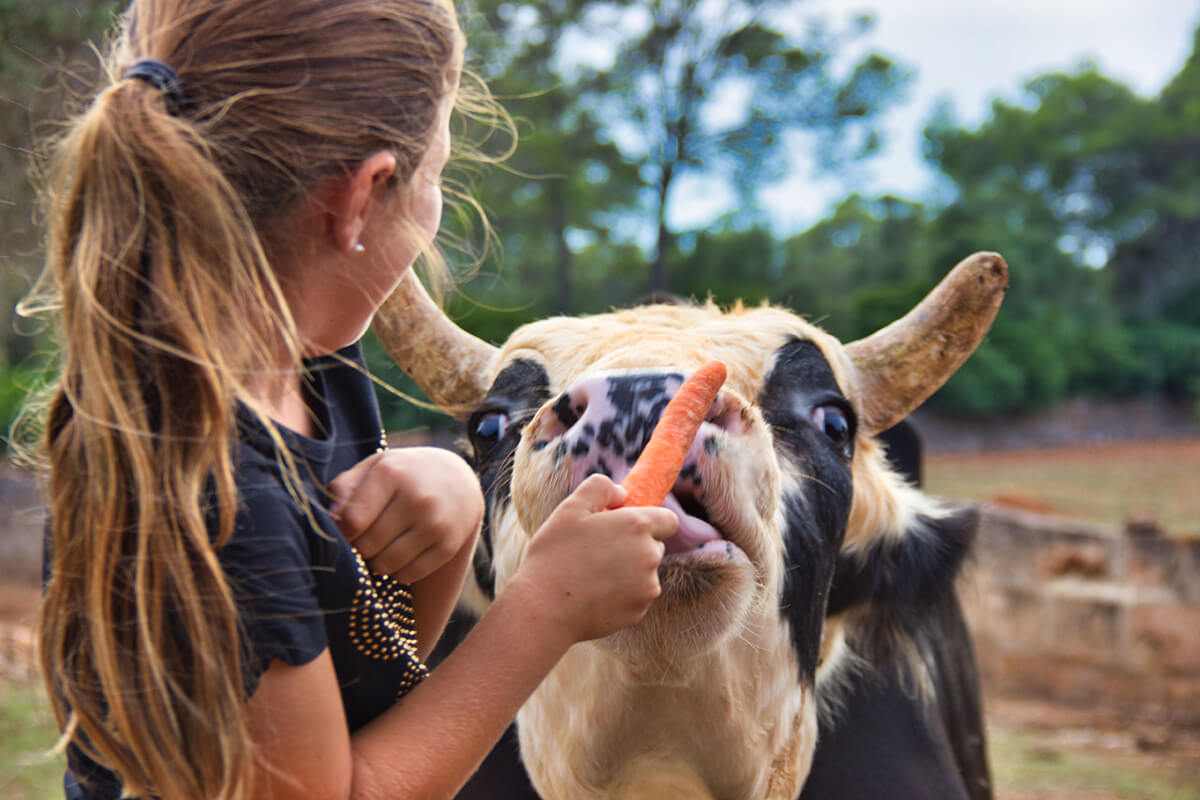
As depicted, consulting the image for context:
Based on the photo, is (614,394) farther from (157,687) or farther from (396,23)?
(157,687)

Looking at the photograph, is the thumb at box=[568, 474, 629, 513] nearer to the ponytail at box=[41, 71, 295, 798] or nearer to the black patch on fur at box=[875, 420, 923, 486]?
the ponytail at box=[41, 71, 295, 798]

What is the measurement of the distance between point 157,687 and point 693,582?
803 mm

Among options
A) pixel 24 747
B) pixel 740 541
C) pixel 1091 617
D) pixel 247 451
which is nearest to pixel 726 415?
pixel 740 541

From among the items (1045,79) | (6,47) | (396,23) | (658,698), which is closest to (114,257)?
(396,23)

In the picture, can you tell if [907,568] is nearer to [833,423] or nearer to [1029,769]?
[833,423]

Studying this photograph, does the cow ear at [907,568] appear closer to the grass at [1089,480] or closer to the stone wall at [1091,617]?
the stone wall at [1091,617]

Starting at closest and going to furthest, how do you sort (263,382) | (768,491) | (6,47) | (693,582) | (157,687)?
(157,687), (263,382), (693,582), (768,491), (6,47)

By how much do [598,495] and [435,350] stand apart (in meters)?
1.34

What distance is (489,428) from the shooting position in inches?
86.8

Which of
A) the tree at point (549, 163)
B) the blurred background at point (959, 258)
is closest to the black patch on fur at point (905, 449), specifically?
the blurred background at point (959, 258)

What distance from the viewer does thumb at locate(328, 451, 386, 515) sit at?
56.6 inches

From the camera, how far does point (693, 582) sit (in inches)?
62.7

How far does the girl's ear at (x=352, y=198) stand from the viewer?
132 centimetres

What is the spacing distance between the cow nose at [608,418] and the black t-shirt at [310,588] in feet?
1.16
